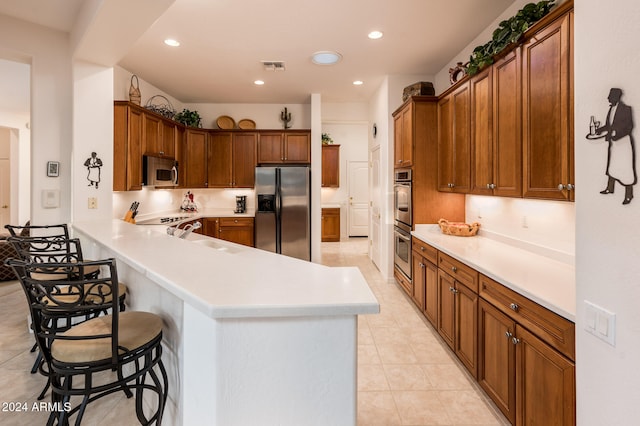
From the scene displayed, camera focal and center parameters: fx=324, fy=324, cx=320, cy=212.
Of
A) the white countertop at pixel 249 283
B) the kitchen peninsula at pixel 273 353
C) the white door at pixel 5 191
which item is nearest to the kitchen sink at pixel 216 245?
the white countertop at pixel 249 283

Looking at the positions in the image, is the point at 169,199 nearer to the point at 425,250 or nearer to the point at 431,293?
the point at 425,250

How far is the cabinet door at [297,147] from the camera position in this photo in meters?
5.77

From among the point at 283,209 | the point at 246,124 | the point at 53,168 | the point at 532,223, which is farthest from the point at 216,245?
the point at 246,124

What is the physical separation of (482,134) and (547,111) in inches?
30.4

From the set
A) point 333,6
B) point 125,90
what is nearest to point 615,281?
point 333,6

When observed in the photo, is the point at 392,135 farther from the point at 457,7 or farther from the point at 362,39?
the point at 457,7

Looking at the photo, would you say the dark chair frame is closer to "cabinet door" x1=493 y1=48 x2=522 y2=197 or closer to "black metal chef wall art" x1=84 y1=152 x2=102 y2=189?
"black metal chef wall art" x1=84 y1=152 x2=102 y2=189

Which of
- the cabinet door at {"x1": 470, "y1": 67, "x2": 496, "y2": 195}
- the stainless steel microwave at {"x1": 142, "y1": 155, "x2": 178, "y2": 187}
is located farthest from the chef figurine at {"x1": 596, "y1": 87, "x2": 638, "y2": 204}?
the stainless steel microwave at {"x1": 142, "y1": 155, "x2": 178, "y2": 187}

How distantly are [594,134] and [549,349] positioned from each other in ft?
3.09

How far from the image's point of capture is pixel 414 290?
358cm

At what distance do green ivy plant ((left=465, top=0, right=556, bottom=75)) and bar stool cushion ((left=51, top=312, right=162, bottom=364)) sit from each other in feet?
9.07

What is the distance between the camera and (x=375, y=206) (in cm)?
548

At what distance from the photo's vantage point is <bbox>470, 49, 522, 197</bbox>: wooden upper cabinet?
87.9 inches

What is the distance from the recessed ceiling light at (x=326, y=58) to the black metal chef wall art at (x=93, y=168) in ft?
8.51
